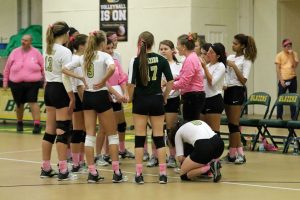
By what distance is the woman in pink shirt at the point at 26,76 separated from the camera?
13688mm

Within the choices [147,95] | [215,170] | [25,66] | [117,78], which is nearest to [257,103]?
[117,78]

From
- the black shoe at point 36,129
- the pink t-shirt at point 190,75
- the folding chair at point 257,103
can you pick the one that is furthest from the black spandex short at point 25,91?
the pink t-shirt at point 190,75

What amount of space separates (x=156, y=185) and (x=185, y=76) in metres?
1.53

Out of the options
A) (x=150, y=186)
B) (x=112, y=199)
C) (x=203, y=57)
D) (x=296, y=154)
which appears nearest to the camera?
(x=112, y=199)

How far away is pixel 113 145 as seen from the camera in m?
8.19

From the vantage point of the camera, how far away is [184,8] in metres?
16.5

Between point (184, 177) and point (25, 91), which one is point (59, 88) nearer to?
point (184, 177)

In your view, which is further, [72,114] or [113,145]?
[72,114]

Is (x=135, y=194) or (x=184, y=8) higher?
(x=184, y=8)

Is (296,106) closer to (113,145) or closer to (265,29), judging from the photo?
(113,145)

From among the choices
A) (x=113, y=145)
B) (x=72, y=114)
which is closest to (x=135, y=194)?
(x=113, y=145)

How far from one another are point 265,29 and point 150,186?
10254 mm

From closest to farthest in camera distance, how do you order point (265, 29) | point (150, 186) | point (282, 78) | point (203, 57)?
point (150, 186) → point (203, 57) → point (282, 78) → point (265, 29)

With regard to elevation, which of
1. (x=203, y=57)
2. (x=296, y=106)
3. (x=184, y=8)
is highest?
(x=184, y=8)
